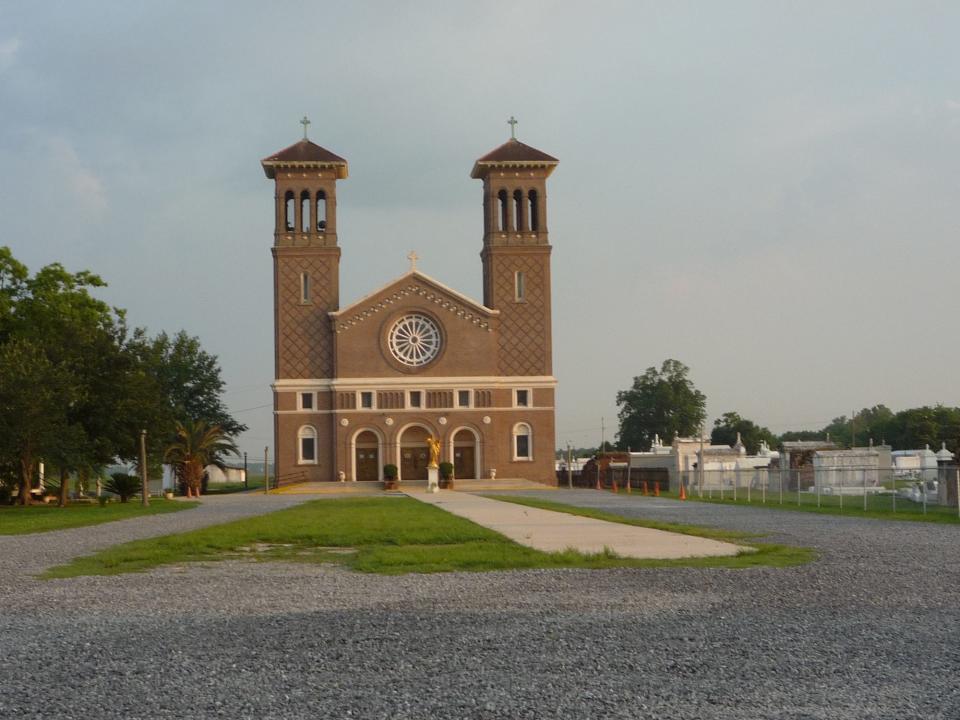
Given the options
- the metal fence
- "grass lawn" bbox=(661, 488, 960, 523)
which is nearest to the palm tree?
the metal fence

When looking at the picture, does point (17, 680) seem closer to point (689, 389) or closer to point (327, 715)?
point (327, 715)

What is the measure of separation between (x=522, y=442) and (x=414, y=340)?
887cm

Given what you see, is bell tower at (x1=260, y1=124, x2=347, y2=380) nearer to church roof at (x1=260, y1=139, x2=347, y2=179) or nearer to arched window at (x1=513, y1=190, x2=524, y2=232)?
church roof at (x1=260, y1=139, x2=347, y2=179)

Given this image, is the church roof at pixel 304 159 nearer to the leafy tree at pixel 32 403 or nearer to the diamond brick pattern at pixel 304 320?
the diamond brick pattern at pixel 304 320

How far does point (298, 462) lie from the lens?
6556 centimetres

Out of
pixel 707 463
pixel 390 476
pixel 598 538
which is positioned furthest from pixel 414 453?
pixel 598 538

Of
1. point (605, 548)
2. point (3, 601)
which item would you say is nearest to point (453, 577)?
point (605, 548)

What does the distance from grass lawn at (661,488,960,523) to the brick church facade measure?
29.0 m

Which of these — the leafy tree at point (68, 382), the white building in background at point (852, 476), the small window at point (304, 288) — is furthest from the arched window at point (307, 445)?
the white building in background at point (852, 476)

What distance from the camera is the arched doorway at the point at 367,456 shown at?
6612cm

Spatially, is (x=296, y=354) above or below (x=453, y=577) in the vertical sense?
above

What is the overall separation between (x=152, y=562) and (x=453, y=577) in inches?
172

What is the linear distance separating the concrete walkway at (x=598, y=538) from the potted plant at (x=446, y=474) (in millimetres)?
36256

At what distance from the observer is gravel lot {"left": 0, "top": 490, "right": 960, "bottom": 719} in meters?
5.57
